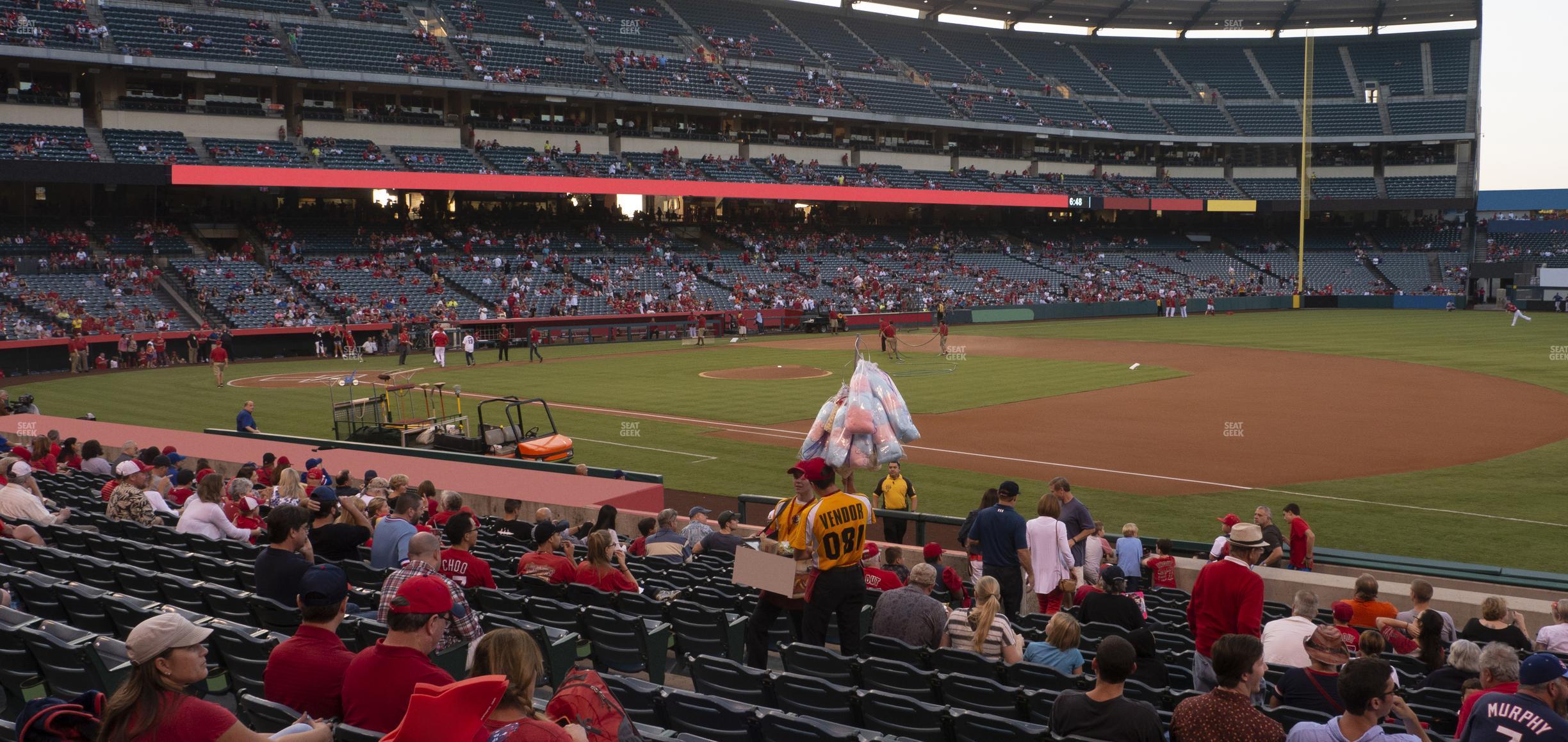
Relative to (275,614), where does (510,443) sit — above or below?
below

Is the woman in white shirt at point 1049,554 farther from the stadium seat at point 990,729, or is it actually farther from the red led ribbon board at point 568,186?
the red led ribbon board at point 568,186

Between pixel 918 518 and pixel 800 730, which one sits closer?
pixel 800 730

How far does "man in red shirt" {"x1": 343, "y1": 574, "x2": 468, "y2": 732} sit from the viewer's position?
18.1ft

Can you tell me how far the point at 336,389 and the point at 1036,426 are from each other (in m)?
22.5

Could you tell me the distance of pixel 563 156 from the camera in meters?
67.9

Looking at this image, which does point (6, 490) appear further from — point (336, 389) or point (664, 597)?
point (336, 389)

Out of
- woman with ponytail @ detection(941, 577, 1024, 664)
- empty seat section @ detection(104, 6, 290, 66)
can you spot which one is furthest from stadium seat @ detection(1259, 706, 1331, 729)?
empty seat section @ detection(104, 6, 290, 66)

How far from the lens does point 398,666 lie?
556cm

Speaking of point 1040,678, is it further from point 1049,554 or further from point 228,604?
point 228,604

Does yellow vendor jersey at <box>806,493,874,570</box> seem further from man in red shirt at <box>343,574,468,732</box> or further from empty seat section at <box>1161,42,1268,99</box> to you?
empty seat section at <box>1161,42,1268,99</box>

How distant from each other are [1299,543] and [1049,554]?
14.7 feet

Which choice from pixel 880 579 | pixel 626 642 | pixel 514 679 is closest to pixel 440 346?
pixel 880 579

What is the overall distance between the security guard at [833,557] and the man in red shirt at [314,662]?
3.66m

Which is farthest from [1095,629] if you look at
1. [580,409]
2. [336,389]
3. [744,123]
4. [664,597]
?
[744,123]
